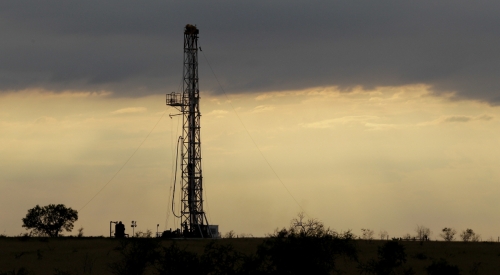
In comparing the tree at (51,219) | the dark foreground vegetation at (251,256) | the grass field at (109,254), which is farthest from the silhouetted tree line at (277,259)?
the tree at (51,219)

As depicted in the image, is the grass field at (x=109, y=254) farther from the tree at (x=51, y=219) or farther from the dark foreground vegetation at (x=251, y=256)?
the tree at (x=51, y=219)

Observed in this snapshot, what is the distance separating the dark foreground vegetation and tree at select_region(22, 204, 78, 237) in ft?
61.1

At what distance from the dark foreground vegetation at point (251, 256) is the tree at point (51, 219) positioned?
61.1 ft

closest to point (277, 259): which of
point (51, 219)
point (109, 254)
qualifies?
point (109, 254)

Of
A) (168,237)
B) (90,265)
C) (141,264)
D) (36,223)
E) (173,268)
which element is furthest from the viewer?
(36,223)

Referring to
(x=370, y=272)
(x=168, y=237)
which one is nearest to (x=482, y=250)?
(x=370, y=272)

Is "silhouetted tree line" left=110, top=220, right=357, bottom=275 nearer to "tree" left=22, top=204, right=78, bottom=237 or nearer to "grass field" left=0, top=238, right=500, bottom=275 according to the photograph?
"grass field" left=0, top=238, right=500, bottom=275

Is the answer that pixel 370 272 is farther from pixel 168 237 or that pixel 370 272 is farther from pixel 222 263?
pixel 168 237

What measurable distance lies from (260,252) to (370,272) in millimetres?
8308

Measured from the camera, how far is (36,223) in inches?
3285

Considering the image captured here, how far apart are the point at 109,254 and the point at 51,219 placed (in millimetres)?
31965

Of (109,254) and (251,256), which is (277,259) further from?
(109,254)

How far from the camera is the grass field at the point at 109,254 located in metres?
49.7

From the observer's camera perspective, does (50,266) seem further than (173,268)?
Yes
